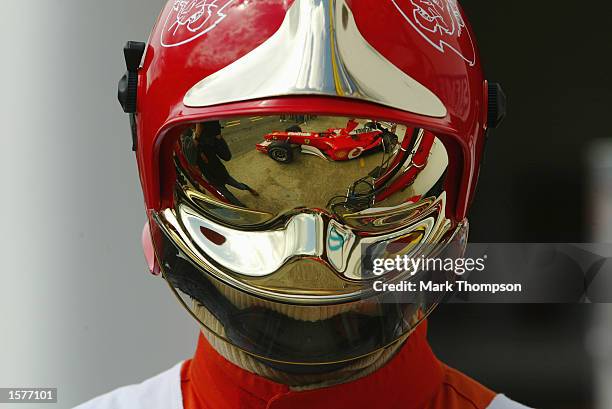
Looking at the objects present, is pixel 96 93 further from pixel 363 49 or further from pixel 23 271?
pixel 363 49

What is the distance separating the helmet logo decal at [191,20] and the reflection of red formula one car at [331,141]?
0.44 feet

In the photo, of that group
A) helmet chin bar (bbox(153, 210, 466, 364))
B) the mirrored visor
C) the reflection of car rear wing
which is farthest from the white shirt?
the reflection of car rear wing

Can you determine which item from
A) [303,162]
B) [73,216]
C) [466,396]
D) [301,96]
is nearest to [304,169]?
[303,162]

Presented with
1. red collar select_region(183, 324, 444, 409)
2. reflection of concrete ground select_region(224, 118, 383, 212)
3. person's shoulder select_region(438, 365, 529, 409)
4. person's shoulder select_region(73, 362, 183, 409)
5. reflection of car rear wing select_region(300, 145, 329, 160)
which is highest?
reflection of car rear wing select_region(300, 145, 329, 160)

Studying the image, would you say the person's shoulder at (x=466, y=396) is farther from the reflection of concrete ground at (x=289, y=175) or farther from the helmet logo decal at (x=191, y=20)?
the helmet logo decal at (x=191, y=20)

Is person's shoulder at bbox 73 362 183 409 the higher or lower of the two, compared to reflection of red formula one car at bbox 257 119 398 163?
lower

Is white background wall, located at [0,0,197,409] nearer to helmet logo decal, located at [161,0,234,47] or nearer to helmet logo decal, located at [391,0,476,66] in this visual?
helmet logo decal, located at [161,0,234,47]

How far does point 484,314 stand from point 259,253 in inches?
26.3

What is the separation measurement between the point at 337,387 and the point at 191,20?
1.42ft

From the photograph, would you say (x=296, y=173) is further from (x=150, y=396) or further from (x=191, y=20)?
(x=150, y=396)

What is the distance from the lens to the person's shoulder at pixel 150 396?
1087 mm

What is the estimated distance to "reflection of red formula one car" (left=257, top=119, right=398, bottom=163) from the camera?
0.93 metres

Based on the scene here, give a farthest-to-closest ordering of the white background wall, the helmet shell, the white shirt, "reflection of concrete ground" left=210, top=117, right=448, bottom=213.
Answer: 1. the white background wall
2. the white shirt
3. "reflection of concrete ground" left=210, top=117, right=448, bottom=213
4. the helmet shell

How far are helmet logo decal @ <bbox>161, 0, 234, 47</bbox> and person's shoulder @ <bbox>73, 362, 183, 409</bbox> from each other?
44 cm
